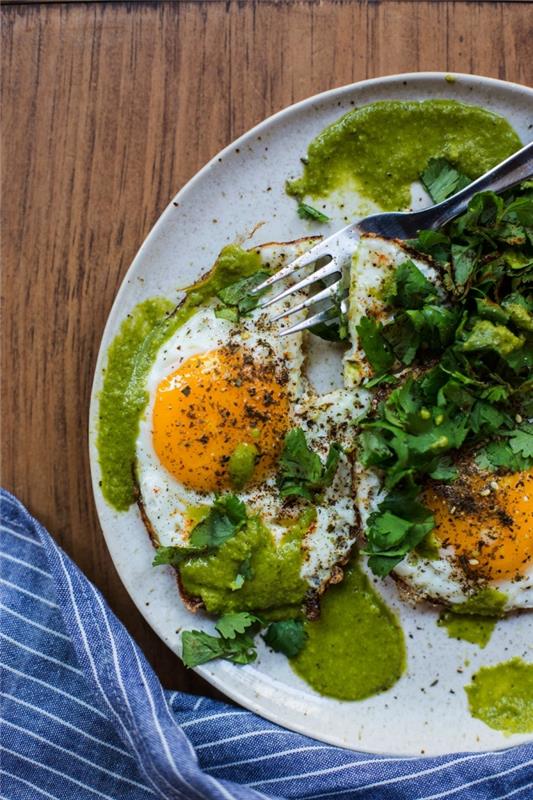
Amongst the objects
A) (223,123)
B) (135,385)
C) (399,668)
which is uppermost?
(223,123)

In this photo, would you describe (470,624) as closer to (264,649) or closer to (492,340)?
(264,649)

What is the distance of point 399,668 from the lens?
369cm

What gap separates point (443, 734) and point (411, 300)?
6.88ft

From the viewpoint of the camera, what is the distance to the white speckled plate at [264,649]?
3.63 m

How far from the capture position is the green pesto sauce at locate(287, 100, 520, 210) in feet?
12.1

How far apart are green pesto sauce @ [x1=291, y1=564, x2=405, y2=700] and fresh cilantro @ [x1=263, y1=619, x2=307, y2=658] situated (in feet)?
0.13

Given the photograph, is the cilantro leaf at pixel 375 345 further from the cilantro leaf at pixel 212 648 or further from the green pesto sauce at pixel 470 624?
the cilantro leaf at pixel 212 648

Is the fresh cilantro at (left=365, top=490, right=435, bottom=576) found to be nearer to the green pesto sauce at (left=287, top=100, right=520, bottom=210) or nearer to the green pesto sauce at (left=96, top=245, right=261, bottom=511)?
the green pesto sauce at (left=96, top=245, right=261, bottom=511)

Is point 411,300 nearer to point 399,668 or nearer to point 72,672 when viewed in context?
point 399,668

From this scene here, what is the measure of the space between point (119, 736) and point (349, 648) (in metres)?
1.15

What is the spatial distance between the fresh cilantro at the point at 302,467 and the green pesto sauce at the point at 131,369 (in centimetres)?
74

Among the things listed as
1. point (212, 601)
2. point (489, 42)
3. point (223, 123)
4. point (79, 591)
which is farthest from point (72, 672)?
point (489, 42)

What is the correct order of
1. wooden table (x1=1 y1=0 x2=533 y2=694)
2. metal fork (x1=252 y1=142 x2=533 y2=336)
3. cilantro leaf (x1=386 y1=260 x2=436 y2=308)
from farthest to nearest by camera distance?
wooden table (x1=1 y1=0 x2=533 y2=694) → metal fork (x1=252 y1=142 x2=533 y2=336) → cilantro leaf (x1=386 y1=260 x2=436 y2=308)

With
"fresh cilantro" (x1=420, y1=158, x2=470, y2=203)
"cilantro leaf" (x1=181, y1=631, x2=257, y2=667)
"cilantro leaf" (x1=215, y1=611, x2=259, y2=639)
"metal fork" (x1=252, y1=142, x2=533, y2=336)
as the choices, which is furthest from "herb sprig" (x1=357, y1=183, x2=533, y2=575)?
"cilantro leaf" (x1=181, y1=631, x2=257, y2=667)
